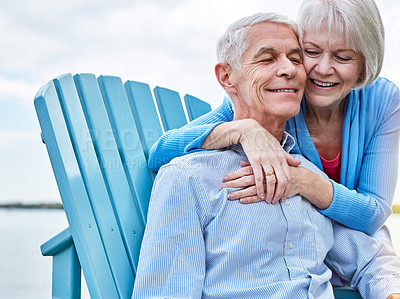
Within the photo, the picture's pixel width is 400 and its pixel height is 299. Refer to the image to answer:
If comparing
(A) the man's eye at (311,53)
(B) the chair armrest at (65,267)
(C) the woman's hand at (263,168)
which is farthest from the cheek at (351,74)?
(B) the chair armrest at (65,267)

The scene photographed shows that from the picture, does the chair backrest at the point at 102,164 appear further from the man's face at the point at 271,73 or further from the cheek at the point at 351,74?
the cheek at the point at 351,74

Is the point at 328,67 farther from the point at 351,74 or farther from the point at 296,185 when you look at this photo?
the point at 296,185

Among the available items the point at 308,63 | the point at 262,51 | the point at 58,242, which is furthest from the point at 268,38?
the point at 58,242

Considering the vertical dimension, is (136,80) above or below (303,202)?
above

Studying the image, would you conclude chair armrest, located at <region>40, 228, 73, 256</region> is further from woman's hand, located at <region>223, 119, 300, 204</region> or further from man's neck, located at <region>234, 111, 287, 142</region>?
man's neck, located at <region>234, 111, 287, 142</region>

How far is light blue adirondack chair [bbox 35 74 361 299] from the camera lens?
4.53 ft

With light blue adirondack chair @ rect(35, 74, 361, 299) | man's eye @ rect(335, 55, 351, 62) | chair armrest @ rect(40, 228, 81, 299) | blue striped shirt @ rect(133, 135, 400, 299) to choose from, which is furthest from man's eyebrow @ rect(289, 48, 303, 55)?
chair armrest @ rect(40, 228, 81, 299)

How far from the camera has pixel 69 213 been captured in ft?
4.50

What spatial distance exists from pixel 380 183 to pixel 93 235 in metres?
0.96

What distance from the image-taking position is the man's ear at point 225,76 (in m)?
1.57

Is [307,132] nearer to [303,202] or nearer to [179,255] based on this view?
[303,202]

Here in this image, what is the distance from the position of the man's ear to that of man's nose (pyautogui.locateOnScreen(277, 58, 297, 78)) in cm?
16

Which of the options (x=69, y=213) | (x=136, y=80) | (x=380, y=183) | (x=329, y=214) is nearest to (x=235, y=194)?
(x=329, y=214)

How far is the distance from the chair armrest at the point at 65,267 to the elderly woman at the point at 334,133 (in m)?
0.38
